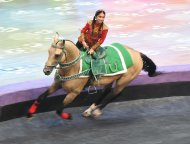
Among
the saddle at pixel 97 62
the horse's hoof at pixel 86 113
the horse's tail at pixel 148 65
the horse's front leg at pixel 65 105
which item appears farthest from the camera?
the horse's tail at pixel 148 65

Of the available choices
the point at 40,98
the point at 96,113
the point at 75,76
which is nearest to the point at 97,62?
the point at 75,76

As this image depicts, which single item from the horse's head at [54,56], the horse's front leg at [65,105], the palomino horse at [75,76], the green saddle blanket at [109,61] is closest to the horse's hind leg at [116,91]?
the palomino horse at [75,76]

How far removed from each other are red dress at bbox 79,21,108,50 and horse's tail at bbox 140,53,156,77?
0.79m

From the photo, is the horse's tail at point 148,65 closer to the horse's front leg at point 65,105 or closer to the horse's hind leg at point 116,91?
the horse's hind leg at point 116,91

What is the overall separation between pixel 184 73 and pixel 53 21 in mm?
4957

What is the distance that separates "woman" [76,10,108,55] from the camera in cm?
816

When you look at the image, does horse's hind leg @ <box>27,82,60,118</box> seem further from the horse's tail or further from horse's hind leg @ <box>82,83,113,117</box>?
the horse's tail

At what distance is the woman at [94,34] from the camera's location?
816 centimetres

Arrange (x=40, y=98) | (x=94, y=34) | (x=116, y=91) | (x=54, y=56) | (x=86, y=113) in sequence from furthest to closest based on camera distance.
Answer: (x=116, y=91), (x=86, y=113), (x=94, y=34), (x=40, y=98), (x=54, y=56)

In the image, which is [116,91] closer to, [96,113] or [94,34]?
[96,113]

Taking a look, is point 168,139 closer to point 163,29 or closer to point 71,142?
point 71,142

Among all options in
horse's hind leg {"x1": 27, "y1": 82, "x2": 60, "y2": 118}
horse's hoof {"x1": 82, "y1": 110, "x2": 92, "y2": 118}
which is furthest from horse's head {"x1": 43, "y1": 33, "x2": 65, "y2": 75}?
horse's hoof {"x1": 82, "y1": 110, "x2": 92, "y2": 118}

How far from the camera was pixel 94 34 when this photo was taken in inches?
325

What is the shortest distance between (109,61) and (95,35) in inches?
14.8
